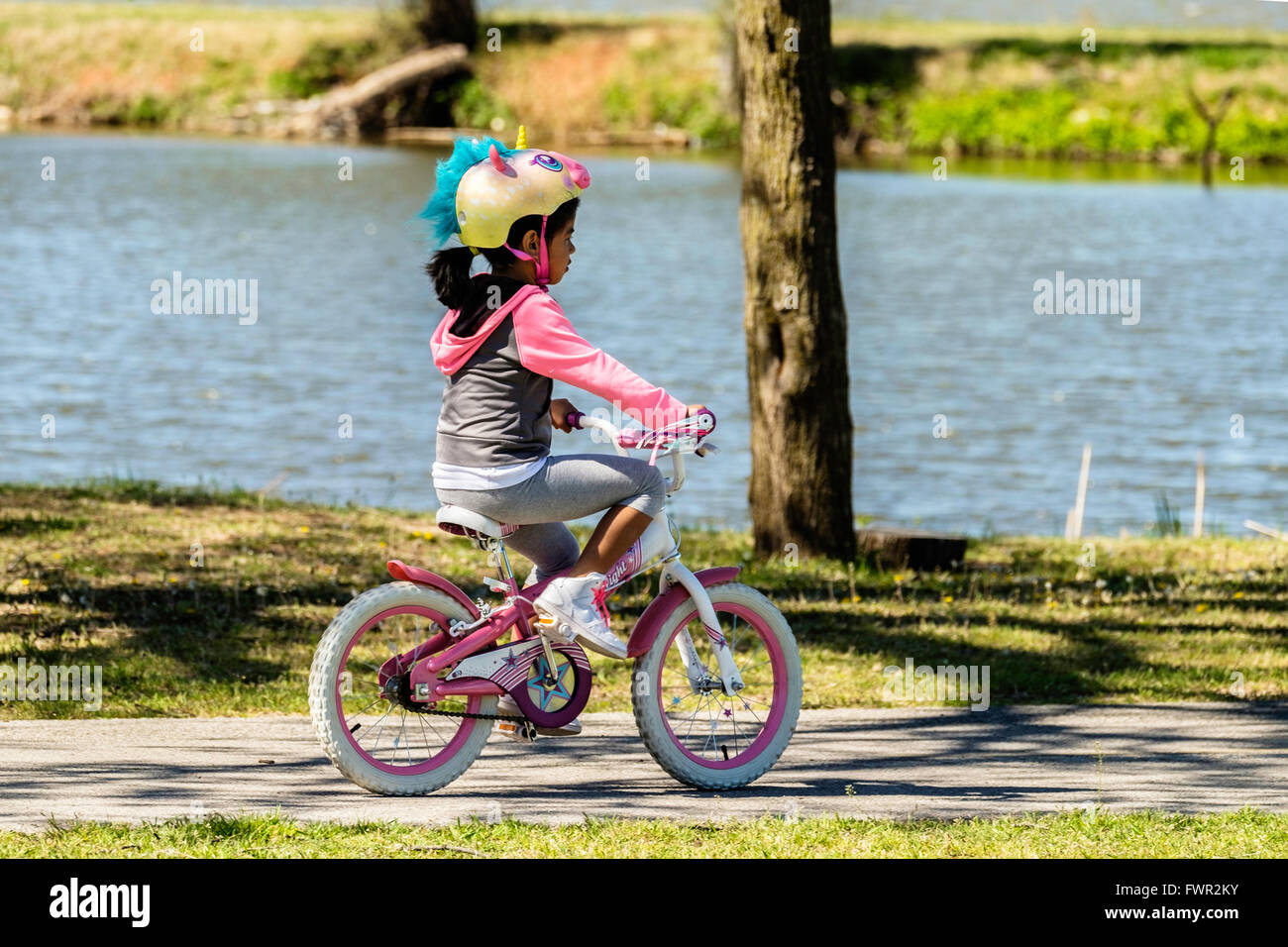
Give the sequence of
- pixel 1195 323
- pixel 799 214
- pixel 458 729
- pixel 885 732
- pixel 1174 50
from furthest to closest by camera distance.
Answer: pixel 1174 50, pixel 1195 323, pixel 799 214, pixel 885 732, pixel 458 729

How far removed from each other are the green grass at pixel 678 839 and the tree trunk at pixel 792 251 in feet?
15.3

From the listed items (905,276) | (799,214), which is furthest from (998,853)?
(905,276)

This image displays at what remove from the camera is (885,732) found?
7344mm

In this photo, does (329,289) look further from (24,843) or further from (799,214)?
(24,843)

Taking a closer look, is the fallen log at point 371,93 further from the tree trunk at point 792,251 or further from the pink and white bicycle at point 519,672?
the pink and white bicycle at point 519,672

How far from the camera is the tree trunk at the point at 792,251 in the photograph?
10.1 metres

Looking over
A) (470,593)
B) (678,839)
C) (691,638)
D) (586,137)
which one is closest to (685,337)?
(470,593)

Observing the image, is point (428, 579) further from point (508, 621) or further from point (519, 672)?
point (519, 672)

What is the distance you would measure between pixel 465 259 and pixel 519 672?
A: 54.4 inches

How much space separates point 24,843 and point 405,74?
47057 millimetres

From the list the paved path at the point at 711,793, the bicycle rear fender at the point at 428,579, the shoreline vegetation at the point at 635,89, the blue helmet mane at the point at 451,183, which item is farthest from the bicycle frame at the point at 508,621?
the shoreline vegetation at the point at 635,89

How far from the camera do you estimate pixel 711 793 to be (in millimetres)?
6262

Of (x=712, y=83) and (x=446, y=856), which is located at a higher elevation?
(x=712, y=83)

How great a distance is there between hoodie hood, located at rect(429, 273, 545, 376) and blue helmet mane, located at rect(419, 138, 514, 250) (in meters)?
0.20
